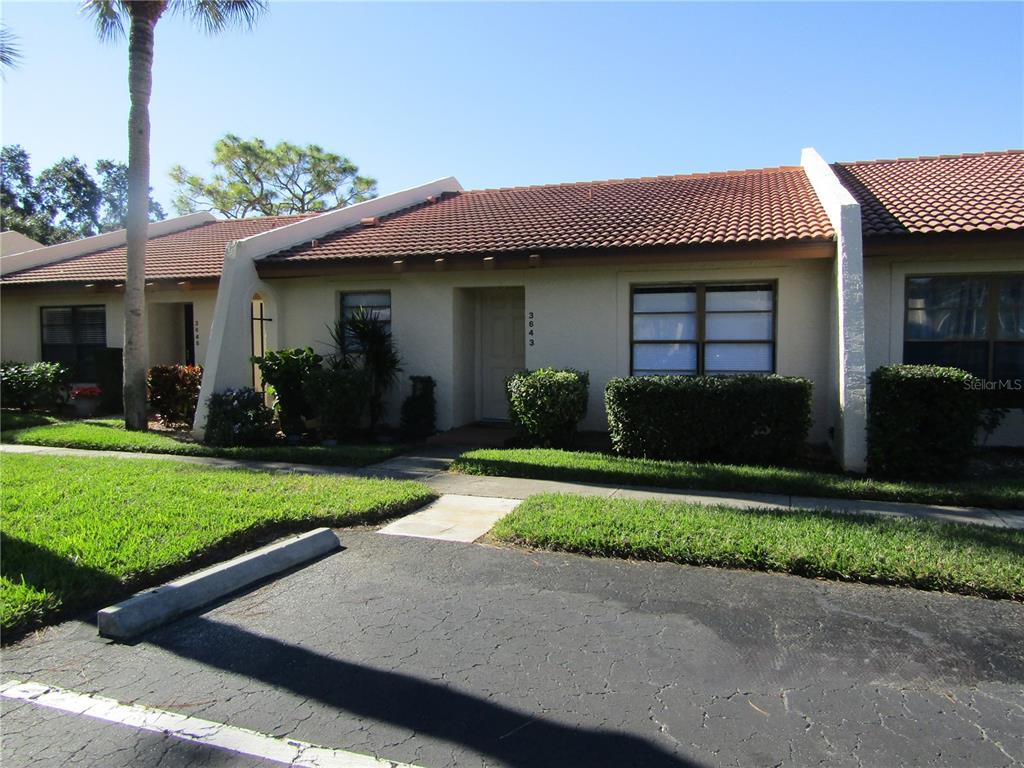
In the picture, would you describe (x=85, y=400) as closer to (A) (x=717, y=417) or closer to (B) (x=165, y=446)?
(B) (x=165, y=446)

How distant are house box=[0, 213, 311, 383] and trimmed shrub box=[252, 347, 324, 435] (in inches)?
139

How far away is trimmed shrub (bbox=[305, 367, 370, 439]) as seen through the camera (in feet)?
36.0

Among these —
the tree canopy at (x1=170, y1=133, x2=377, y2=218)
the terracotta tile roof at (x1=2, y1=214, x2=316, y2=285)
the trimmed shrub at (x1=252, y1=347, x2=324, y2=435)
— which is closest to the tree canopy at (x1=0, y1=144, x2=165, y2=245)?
the tree canopy at (x1=170, y1=133, x2=377, y2=218)

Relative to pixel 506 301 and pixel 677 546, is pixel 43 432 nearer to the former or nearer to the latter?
pixel 506 301

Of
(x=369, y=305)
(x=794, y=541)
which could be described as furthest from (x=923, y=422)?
(x=369, y=305)

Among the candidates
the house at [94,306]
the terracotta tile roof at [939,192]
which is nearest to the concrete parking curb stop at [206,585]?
the terracotta tile roof at [939,192]

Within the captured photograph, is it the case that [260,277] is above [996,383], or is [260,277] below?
above

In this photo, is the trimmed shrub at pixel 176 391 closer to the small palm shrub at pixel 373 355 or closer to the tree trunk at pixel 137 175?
the tree trunk at pixel 137 175

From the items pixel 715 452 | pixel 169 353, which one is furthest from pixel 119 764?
pixel 169 353

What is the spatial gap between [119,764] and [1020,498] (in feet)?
26.5

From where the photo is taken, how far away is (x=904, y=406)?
26.3ft

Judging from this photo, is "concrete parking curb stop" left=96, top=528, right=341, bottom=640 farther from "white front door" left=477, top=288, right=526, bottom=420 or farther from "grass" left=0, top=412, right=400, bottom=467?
"white front door" left=477, top=288, right=526, bottom=420

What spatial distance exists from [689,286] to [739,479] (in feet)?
13.5

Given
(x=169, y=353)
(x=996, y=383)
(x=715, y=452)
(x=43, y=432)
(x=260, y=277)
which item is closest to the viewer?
(x=715, y=452)
